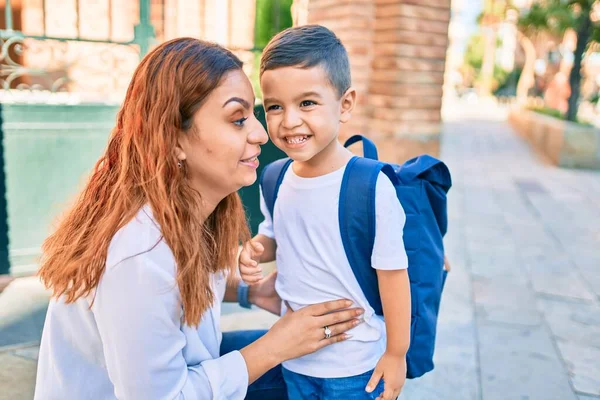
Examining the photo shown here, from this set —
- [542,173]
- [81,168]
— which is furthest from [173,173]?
[542,173]

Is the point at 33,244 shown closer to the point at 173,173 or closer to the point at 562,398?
the point at 173,173

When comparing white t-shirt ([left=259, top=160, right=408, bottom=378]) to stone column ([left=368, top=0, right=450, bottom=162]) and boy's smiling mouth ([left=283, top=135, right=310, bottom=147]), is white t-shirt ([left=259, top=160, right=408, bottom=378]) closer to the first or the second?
boy's smiling mouth ([left=283, top=135, right=310, bottom=147])

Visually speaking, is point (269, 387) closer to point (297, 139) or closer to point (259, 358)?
point (259, 358)

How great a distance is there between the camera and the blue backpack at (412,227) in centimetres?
159

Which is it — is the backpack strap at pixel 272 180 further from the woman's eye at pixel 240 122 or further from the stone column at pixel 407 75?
the stone column at pixel 407 75

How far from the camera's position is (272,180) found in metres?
1.88

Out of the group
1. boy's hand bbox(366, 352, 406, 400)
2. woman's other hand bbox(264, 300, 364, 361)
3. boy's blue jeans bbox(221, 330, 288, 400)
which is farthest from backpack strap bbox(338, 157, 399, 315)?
boy's blue jeans bbox(221, 330, 288, 400)

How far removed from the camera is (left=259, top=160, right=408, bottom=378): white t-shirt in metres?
1.57

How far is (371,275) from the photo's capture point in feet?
5.39

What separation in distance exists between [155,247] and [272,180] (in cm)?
66

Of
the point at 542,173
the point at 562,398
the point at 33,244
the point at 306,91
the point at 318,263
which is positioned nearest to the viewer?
Answer: the point at 306,91

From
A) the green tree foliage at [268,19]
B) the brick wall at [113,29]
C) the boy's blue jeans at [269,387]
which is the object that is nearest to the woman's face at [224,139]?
the boy's blue jeans at [269,387]

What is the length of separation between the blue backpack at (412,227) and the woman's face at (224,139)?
0.32m

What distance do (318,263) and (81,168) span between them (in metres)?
3.24
